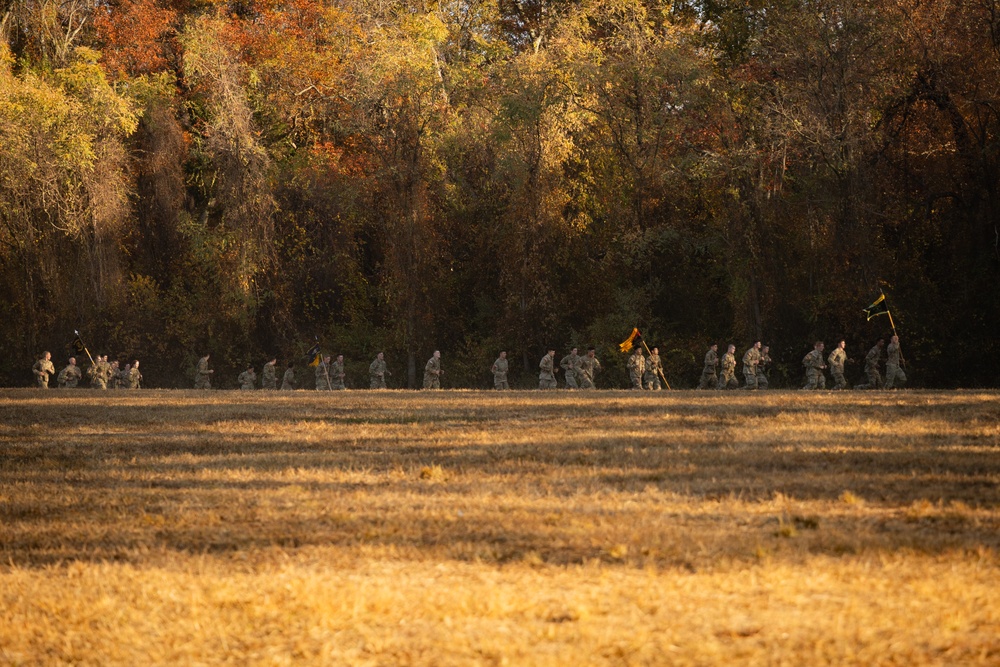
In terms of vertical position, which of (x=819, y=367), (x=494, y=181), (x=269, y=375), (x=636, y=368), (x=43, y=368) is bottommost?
(x=819, y=367)

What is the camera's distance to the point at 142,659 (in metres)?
7.24

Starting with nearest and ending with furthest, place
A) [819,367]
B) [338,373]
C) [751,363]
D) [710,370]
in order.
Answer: [819,367] < [751,363] < [710,370] < [338,373]

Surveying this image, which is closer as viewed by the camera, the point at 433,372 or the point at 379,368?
the point at 433,372

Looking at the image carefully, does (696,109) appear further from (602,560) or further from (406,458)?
(602,560)

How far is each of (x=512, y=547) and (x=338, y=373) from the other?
34.5 meters

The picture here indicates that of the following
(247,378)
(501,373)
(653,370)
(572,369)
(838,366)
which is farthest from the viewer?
(247,378)

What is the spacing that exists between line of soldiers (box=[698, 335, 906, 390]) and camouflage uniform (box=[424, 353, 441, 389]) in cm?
879

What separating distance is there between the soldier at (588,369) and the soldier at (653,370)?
1.63 meters

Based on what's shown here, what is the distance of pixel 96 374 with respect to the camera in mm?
44344

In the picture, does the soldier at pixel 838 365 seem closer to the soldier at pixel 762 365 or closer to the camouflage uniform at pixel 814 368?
the camouflage uniform at pixel 814 368

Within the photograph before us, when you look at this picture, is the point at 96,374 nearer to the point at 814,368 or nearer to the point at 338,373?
the point at 338,373

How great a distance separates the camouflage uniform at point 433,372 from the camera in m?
40.7

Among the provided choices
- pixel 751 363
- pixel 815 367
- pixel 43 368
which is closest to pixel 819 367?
pixel 815 367

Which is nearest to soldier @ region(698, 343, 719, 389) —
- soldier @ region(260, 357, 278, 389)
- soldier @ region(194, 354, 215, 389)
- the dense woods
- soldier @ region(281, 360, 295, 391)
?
the dense woods
